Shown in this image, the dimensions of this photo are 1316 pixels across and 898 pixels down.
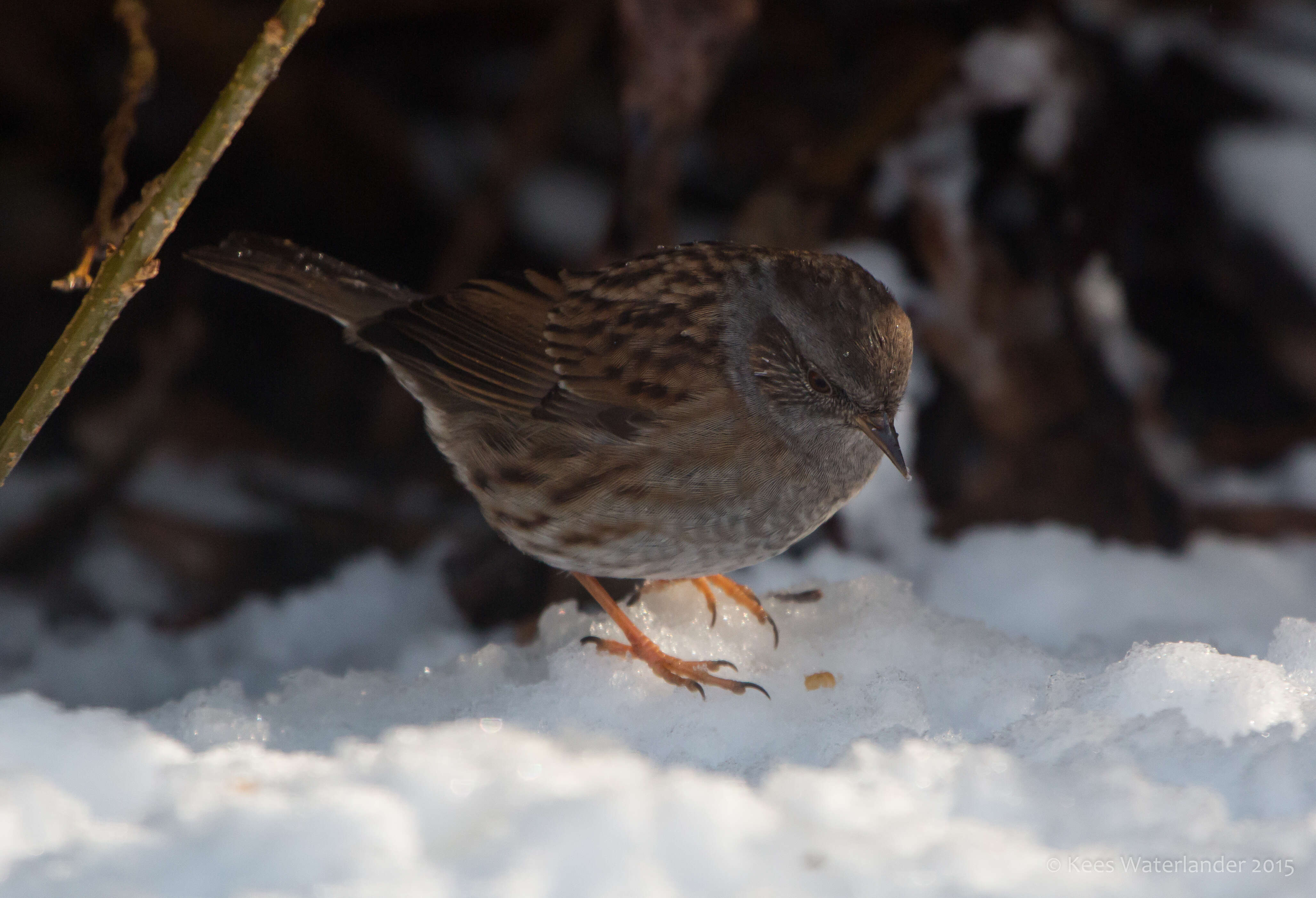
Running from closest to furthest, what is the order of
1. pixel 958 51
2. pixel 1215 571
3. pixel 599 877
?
pixel 599 877
pixel 1215 571
pixel 958 51

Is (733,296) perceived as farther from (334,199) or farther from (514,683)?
(334,199)

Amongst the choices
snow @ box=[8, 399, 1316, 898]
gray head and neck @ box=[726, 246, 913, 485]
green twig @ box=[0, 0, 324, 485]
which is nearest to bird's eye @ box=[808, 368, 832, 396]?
gray head and neck @ box=[726, 246, 913, 485]

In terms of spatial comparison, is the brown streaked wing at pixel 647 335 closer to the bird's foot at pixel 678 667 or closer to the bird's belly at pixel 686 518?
the bird's belly at pixel 686 518

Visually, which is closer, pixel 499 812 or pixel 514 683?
pixel 499 812

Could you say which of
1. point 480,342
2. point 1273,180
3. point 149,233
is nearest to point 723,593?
point 480,342

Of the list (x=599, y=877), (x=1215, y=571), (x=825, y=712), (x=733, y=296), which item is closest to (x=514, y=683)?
(x=825, y=712)

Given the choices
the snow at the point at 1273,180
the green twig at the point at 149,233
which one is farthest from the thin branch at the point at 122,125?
the snow at the point at 1273,180

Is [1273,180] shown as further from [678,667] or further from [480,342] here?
[678,667]
